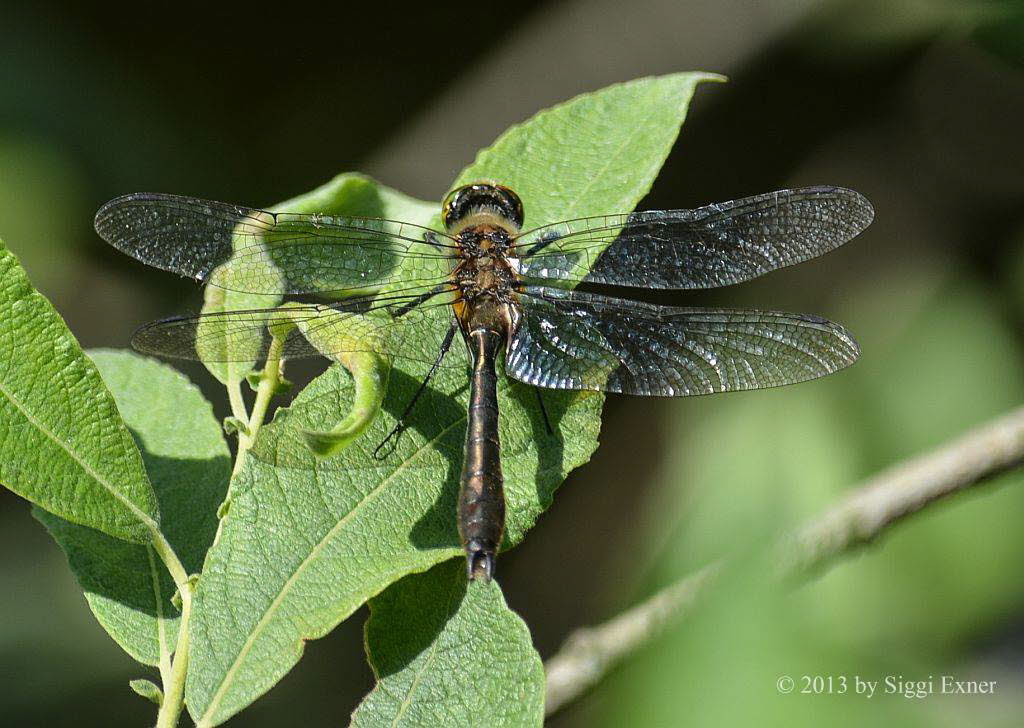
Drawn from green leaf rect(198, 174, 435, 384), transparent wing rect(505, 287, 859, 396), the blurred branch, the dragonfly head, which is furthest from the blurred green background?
green leaf rect(198, 174, 435, 384)

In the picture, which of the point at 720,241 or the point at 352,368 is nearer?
the point at 352,368

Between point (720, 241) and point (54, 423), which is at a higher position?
point (720, 241)

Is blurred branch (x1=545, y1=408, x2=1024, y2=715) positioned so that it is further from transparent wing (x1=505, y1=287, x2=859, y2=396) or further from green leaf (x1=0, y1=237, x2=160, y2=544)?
green leaf (x1=0, y1=237, x2=160, y2=544)

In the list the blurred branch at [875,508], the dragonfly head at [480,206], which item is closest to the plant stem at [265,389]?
the dragonfly head at [480,206]

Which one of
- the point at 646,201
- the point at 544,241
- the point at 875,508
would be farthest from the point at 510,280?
the point at 646,201

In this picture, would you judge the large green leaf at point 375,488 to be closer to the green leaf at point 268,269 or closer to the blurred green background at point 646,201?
the green leaf at point 268,269

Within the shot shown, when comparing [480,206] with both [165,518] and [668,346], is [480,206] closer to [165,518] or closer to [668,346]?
[668,346]
